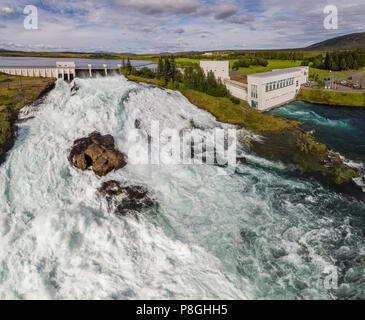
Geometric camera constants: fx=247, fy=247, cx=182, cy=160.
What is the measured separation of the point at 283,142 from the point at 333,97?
4534 centimetres

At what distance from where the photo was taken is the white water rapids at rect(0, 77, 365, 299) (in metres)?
18.1

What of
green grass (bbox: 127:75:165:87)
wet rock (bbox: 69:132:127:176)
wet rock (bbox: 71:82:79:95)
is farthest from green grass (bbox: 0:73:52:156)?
green grass (bbox: 127:75:165:87)

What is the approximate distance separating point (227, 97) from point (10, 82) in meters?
50.9

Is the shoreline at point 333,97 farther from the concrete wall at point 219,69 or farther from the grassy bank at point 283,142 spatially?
the grassy bank at point 283,142

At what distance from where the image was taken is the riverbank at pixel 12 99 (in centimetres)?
3212

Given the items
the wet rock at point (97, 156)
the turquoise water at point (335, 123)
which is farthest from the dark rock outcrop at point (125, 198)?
the turquoise water at point (335, 123)

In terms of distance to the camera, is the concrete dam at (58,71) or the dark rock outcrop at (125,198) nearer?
the dark rock outcrop at (125,198)

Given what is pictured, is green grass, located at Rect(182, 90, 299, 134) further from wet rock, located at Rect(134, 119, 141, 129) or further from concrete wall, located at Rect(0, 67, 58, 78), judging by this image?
concrete wall, located at Rect(0, 67, 58, 78)

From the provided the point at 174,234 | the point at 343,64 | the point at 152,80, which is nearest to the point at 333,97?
the point at 343,64

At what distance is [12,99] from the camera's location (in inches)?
1662

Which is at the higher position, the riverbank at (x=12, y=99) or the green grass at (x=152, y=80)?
the green grass at (x=152, y=80)

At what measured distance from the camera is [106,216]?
24234 millimetres

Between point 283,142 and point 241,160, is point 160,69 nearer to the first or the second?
point 283,142

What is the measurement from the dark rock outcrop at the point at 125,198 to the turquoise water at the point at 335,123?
105 feet
